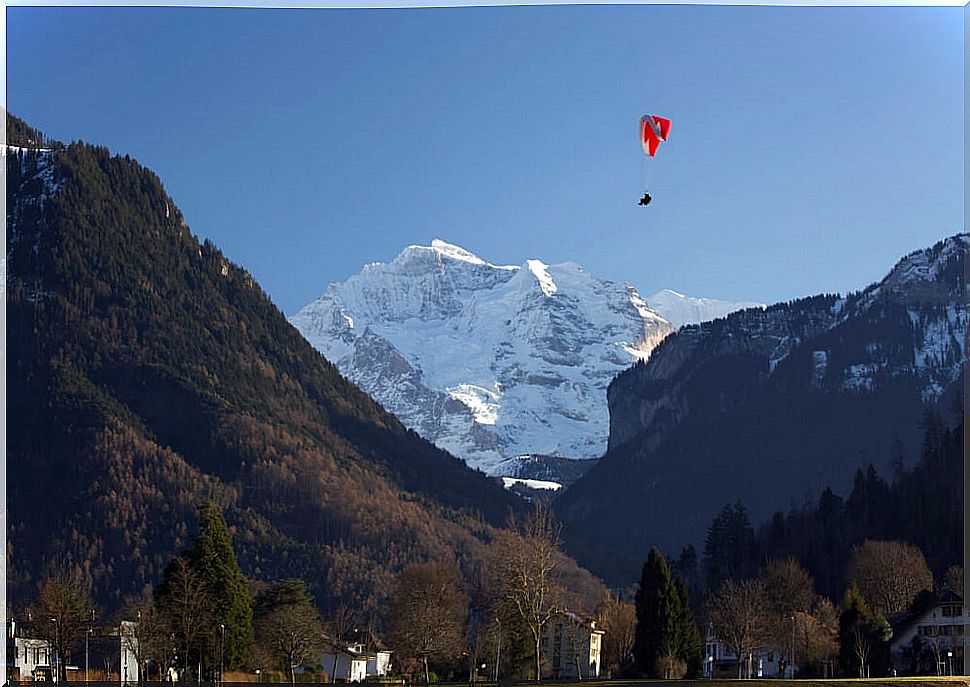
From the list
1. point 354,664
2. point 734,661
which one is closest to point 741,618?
point 734,661

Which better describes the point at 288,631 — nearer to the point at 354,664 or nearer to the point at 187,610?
the point at 187,610

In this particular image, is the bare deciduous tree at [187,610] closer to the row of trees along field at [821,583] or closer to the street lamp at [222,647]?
the street lamp at [222,647]

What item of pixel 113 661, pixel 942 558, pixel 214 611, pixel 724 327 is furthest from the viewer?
pixel 724 327

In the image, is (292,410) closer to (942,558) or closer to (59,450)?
(59,450)

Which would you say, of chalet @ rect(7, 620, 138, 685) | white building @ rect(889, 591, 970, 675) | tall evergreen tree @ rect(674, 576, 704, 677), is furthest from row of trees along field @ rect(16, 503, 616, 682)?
white building @ rect(889, 591, 970, 675)

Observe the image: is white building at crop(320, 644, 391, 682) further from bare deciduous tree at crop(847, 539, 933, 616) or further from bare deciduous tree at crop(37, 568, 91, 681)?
bare deciduous tree at crop(847, 539, 933, 616)

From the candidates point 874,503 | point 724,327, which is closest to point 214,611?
point 874,503
